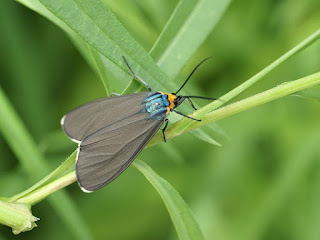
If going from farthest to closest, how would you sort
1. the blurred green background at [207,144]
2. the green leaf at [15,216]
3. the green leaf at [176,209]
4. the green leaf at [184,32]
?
the blurred green background at [207,144], the green leaf at [184,32], the green leaf at [176,209], the green leaf at [15,216]

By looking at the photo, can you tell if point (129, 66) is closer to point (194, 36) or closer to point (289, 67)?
point (194, 36)

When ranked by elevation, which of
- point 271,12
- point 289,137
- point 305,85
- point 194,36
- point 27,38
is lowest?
point 27,38

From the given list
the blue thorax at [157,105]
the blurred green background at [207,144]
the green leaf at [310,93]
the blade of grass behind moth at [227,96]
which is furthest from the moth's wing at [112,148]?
the blurred green background at [207,144]

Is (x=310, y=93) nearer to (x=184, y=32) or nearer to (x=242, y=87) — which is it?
(x=242, y=87)

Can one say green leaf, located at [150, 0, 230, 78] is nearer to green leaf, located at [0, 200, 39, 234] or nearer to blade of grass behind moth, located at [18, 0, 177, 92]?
blade of grass behind moth, located at [18, 0, 177, 92]

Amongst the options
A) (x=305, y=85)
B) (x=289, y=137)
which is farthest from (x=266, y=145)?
(x=305, y=85)

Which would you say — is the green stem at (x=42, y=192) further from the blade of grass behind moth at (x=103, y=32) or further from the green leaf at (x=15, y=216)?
the blade of grass behind moth at (x=103, y=32)
